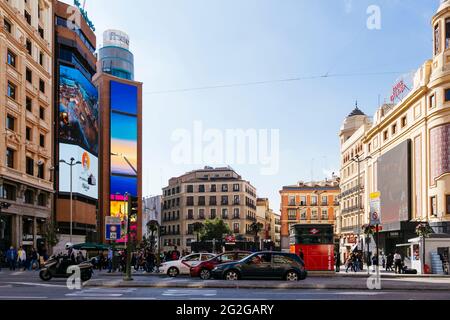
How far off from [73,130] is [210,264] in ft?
158

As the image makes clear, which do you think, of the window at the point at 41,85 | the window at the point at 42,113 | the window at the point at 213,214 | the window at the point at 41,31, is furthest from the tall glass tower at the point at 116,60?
the window at the point at 42,113

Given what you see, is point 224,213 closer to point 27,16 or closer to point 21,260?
point 27,16

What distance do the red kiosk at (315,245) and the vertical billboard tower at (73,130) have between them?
1521 inches

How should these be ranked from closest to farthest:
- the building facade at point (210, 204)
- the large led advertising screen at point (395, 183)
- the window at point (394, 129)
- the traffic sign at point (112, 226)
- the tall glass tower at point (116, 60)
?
the traffic sign at point (112, 226) < the large led advertising screen at point (395, 183) < the window at point (394, 129) < the tall glass tower at point (116, 60) < the building facade at point (210, 204)

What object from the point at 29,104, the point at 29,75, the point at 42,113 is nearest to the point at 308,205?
the point at 42,113

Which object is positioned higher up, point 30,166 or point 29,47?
point 29,47

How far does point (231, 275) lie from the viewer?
2647 cm

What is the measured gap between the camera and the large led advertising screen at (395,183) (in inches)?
1972

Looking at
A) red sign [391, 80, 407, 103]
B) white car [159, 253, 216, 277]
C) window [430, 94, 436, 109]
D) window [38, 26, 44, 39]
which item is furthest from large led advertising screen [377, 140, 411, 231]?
window [38, 26, 44, 39]

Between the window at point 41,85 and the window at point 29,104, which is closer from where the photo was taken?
the window at point 29,104

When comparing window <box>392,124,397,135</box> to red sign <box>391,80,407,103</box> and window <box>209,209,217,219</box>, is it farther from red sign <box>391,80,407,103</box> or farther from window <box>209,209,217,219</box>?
window <box>209,209,217,219</box>

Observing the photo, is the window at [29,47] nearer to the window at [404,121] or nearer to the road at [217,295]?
the road at [217,295]

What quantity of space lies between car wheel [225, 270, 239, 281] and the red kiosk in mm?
9380
